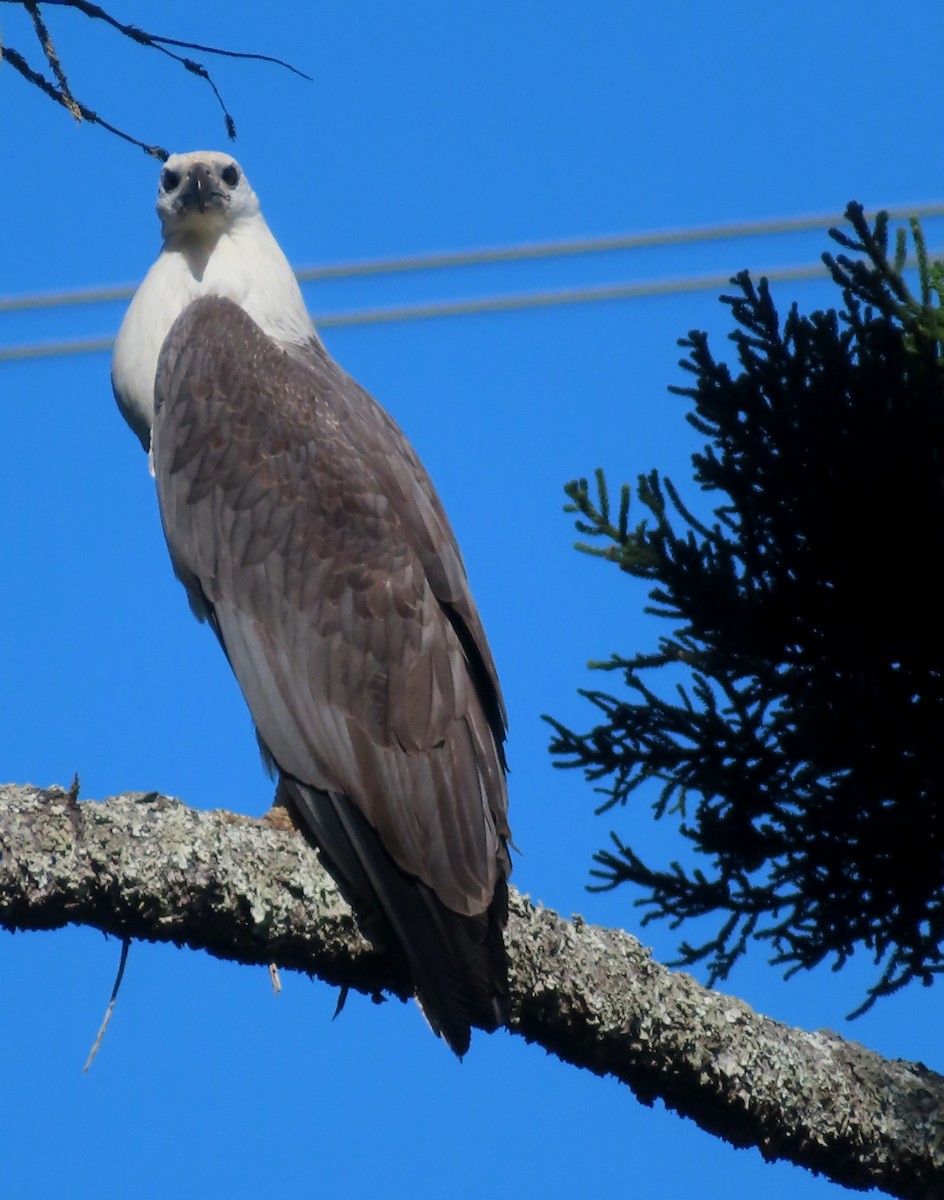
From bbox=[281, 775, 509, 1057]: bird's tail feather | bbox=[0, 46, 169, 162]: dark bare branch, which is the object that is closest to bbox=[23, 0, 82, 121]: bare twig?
bbox=[0, 46, 169, 162]: dark bare branch

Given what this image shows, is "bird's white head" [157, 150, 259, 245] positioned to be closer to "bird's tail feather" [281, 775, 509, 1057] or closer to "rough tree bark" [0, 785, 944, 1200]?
"bird's tail feather" [281, 775, 509, 1057]

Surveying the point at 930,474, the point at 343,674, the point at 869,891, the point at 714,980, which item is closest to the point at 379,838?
the point at 343,674

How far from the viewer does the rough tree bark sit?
2.31 meters

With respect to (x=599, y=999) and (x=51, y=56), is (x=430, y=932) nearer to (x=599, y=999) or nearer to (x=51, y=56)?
(x=599, y=999)

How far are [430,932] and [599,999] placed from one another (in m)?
0.33

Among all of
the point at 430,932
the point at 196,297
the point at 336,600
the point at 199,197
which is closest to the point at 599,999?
the point at 430,932

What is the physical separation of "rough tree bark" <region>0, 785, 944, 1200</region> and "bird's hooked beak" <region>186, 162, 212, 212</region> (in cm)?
240

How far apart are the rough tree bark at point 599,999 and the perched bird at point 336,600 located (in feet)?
0.34

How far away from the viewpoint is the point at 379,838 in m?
2.83

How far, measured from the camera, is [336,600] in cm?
343

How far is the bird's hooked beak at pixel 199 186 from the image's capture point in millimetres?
4309

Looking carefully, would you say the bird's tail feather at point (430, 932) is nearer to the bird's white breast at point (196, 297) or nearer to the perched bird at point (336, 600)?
the perched bird at point (336, 600)

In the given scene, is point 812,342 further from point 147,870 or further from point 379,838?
point 147,870

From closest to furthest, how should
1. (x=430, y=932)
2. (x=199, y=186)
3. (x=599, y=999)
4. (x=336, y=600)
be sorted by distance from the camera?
(x=599, y=999) < (x=430, y=932) < (x=336, y=600) < (x=199, y=186)
